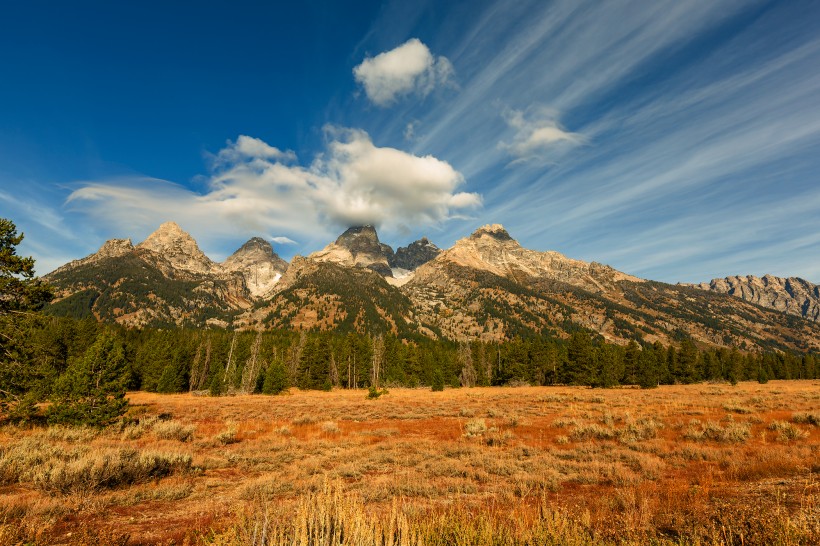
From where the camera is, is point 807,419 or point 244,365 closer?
point 807,419

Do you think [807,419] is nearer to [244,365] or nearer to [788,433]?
[788,433]

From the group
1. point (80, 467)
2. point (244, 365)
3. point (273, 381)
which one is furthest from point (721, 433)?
point (244, 365)

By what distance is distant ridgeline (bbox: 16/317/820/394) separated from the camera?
62.8 meters

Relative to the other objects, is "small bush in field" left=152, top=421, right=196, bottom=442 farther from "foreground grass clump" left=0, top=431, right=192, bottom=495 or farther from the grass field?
"foreground grass clump" left=0, top=431, right=192, bottom=495

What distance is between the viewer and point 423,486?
422 inches

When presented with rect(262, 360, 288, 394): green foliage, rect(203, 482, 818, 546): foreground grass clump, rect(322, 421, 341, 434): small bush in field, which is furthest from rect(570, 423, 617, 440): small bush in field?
rect(262, 360, 288, 394): green foliage

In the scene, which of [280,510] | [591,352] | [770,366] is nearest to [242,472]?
[280,510]

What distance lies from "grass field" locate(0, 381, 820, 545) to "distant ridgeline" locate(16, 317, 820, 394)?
46.2 metres

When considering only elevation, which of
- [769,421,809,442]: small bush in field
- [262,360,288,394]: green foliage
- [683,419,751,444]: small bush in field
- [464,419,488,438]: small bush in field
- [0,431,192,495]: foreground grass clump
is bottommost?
[262,360,288,394]: green foliage

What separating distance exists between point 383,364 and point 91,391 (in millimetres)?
71130

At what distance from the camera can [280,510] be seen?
8250 mm

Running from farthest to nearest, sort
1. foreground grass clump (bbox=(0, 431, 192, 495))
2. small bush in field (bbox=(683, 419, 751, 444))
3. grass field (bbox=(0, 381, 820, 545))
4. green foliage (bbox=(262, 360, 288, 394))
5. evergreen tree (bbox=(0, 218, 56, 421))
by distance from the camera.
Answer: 1. green foliage (bbox=(262, 360, 288, 394))
2. evergreen tree (bbox=(0, 218, 56, 421))
3. small bush in field (bbox=(683, 419, 751, 444))
4. foreground grass clump (bbox=(0, 431, 192, 495))
5. grass field (bbox=(0, 381, 820, 545))

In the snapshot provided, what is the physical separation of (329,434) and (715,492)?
18.4m

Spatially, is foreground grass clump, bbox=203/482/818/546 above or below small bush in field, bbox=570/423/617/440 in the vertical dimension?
above
